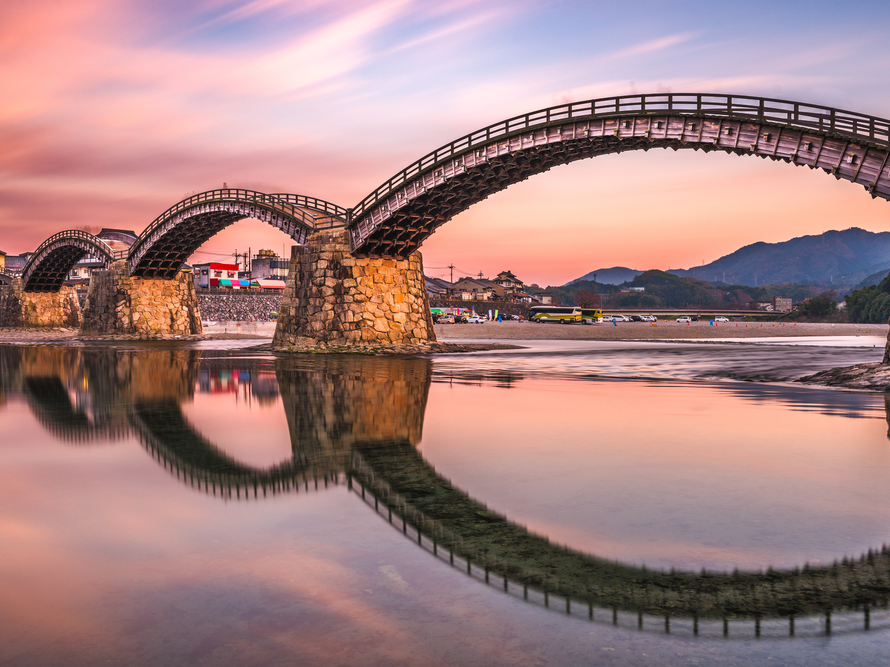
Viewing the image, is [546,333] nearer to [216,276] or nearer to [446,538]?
[446,538]

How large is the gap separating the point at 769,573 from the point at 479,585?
239cm

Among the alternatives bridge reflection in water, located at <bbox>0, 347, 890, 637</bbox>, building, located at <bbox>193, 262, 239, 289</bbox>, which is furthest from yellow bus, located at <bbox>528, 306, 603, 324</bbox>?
bridge reflection in water, located at <bbox>0, 347, 890, 637</bbox>

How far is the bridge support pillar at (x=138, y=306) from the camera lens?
227 ft

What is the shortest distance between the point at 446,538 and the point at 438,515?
2.74ft

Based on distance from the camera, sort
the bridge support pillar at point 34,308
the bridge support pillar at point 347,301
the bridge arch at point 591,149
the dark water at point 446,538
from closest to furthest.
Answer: the dark water at point 446,538 → the bridge arch at point 591,149 → the bridge support pillar at point 347,301 → the bridge support pillar at point 34,308

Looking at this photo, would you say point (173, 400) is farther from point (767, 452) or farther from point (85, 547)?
point (767, 452)

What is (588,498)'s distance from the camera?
8.34 meters

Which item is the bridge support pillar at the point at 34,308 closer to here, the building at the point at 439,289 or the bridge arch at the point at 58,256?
the bridge arch at the point at 58,256

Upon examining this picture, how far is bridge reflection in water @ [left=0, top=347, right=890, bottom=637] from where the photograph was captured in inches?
201

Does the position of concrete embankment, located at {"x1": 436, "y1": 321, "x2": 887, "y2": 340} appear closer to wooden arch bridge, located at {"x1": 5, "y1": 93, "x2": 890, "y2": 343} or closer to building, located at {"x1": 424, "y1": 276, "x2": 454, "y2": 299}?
wooden arch bridge, located at {"x1": 5, "y1": 93, "x2": 890, "y2": 343}

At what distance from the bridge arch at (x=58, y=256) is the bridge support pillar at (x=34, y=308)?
1.13 metres

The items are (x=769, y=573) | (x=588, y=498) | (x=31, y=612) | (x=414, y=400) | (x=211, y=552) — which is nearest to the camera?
(x=31, y=612)

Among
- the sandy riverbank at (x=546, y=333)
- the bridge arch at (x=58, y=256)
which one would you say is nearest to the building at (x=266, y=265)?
the sandy riverbank at (x=546, y=333)

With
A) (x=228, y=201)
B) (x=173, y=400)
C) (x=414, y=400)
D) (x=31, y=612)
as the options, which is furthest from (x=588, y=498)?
(x=228, y=201)
